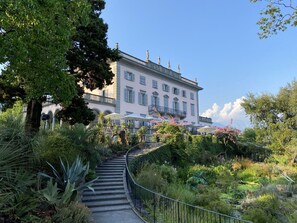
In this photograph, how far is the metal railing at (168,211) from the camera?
6.98 metres

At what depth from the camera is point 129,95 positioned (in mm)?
36312

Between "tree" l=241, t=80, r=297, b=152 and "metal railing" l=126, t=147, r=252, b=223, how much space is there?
828 inches

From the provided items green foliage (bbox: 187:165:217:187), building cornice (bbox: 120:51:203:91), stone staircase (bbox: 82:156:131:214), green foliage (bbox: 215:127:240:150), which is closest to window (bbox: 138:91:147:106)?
building cornice (bbox: 120:51:203:91)

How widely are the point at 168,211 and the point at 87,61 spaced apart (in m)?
7.98

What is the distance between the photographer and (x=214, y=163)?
73.7 feet

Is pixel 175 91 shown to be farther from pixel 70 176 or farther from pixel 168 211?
pixel 168 211

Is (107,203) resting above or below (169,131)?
below

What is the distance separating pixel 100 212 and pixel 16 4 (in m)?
6.72

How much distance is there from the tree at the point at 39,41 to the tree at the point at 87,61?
11.9ft

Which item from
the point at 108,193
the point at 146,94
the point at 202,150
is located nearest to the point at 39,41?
the point at 108,193

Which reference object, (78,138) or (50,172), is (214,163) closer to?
(78,138)

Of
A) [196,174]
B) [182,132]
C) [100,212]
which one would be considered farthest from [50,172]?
[182,132]

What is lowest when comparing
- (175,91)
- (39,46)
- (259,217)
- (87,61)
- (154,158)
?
(259,217)

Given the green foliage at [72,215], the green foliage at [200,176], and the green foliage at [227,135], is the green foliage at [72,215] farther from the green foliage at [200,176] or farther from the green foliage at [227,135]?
the green foliage at [227,135]
